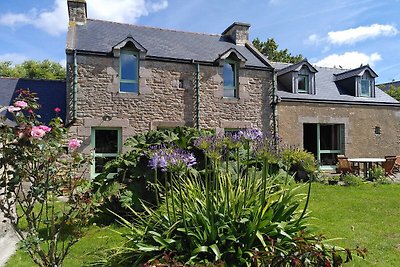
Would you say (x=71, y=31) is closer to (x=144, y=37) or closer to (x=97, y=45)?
(x=97, y=45)

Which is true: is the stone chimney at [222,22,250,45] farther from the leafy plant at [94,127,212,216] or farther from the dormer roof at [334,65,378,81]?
the leafy plant at [94,127,212,216]

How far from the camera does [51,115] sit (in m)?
12.4

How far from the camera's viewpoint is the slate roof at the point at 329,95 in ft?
51.9

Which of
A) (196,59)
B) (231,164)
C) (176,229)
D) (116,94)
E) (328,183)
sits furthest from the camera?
(196,59)

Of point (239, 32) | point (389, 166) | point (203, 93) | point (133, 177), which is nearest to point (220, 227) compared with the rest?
point (133, 177)

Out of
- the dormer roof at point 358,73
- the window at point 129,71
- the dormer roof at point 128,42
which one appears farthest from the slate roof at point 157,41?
the dormer roof at point 358,73

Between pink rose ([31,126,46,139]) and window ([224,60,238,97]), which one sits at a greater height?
window ([224,60,238,97])

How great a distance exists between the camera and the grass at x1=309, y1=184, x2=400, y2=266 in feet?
16.8

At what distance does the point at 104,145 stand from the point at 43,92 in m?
3.32

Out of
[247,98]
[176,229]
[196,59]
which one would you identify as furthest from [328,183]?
[176,229]

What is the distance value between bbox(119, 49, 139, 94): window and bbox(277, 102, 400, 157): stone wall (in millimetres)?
6332

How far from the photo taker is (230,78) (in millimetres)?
14484

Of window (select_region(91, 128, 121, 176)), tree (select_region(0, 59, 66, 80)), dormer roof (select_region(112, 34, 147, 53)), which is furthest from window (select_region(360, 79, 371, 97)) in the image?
tree (select_region(0, 59, 66, 80))

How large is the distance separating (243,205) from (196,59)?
35.1 feet
